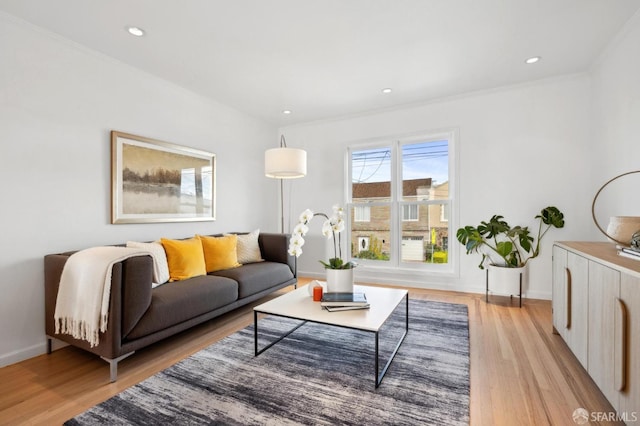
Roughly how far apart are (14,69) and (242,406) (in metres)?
2.81

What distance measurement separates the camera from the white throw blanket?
1.90 m

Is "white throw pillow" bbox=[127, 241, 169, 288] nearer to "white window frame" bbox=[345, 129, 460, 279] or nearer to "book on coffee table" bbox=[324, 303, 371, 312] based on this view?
"book on coffee table" bbox=[324, 303, 371, 312]

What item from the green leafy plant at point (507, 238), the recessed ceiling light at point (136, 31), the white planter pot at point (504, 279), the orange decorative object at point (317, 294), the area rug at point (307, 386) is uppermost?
the recessed ceiling light at point (136, 31)

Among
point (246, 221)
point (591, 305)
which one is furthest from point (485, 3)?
point (246, 221)

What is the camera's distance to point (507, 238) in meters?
3.67

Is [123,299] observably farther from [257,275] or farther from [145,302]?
[257,275]

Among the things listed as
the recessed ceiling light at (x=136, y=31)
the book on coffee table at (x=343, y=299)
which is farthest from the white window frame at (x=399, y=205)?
the recessed ceiling light at (x=136, y=31)

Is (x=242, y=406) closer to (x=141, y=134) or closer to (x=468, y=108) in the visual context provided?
(x=141, y=134)

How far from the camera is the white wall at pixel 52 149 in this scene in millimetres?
2168

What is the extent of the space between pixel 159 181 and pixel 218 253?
990mm

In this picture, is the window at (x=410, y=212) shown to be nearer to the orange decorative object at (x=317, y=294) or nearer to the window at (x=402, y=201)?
the window at (x=402, y=201)

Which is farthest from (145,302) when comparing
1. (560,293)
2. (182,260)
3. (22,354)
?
(560,293)

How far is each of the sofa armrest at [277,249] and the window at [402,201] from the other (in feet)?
4.10

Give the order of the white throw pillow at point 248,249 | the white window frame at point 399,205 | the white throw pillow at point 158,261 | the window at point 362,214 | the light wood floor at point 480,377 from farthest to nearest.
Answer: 1. the window at point 362,214
2. the white window frame at point 399,205
3. the white throw pillow at point 248,249
4. the white throw pillow at point 158,261
5. the light wood floor at point 480,377
